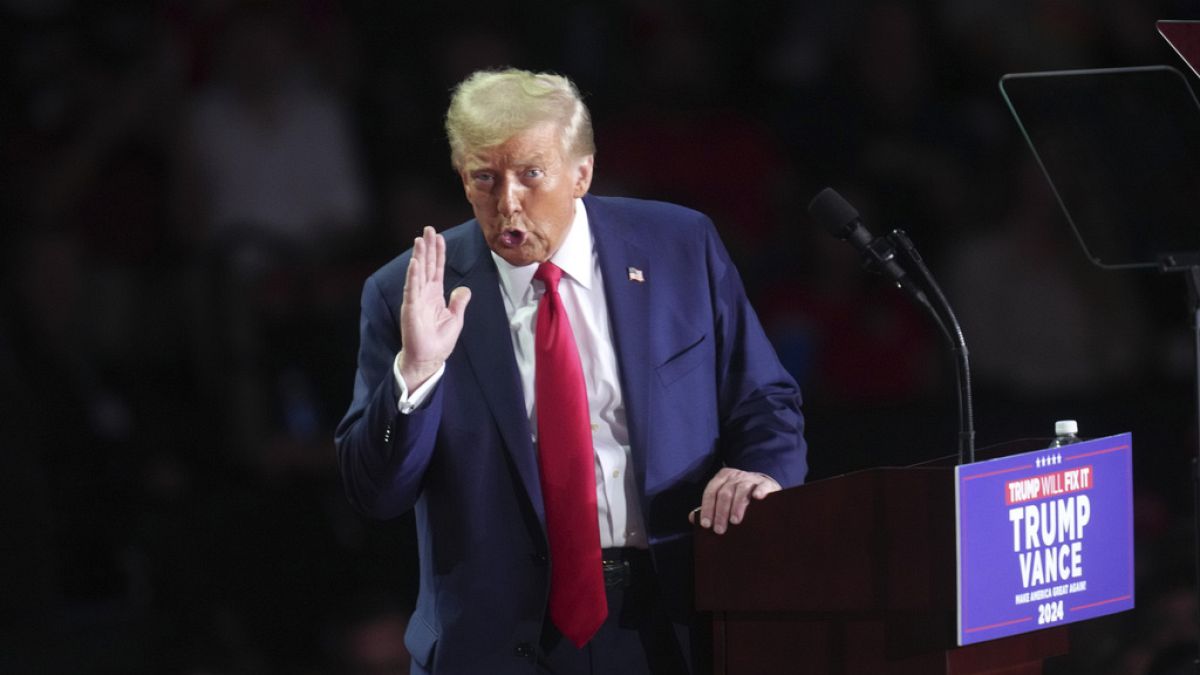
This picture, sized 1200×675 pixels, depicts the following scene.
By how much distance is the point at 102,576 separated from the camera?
495cm

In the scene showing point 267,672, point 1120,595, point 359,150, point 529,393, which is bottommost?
point 267,672

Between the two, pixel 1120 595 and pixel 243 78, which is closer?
pixel 1120 595

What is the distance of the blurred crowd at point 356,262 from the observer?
4.73m

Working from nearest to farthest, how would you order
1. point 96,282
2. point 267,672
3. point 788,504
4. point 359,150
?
point 788,504 → point 267,672 → point 96,282 → point 359,150

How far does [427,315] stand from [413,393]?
0.12 metres

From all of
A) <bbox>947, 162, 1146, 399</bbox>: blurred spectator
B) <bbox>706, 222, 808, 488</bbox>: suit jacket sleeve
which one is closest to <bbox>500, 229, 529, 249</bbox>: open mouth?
<bbox>706, 222, 808, 488</bbox>: suit jacket sleeve

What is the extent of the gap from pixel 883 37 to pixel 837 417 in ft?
5.69

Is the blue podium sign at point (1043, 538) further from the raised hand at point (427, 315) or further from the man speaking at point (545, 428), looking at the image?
the raised hand at point (427, 315)

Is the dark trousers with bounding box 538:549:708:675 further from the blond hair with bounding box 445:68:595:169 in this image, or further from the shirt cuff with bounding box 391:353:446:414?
the blond hair with bounding box 445:68:595:169

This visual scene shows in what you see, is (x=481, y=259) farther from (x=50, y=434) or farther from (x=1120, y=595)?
(x=50, y=434)

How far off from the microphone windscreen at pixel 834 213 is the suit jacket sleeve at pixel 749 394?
296 mm

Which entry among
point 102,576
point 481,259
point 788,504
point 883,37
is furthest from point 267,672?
point 883,37

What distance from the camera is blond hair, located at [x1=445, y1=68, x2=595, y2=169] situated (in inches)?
114

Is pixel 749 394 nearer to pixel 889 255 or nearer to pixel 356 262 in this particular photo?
pixel 889 255
